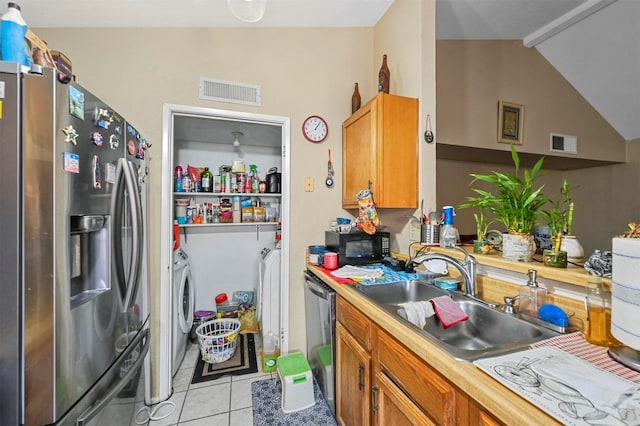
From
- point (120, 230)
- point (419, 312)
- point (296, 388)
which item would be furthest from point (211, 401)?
point (419, 312)

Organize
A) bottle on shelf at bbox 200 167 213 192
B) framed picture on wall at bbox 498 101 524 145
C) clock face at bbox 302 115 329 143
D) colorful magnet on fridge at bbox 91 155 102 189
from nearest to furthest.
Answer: colorful magnet on fridge at bbox 91 155 102 189, clock face at bbox 302 115 329 143, bottle on shelf at bbox 200 167 213 192, framed picture on wall at bbox 498 101 524 145

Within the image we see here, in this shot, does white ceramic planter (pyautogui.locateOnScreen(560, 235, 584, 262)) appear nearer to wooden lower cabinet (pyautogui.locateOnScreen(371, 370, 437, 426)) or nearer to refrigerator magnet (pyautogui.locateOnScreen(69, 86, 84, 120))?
wooden lower cabinet (pyautogui.locateOnScreen(371, 370, 437, 426))

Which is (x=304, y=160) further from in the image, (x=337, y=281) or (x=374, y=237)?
(x=337, y=281)

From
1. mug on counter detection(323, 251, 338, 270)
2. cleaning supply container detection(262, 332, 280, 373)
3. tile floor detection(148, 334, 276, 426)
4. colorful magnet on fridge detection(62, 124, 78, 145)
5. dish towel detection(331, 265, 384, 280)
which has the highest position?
colorful magnet on fridge detection(62, 124, 78, 145)

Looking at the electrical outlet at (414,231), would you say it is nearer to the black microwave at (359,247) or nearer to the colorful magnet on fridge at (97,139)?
the black microwave at (359,247)

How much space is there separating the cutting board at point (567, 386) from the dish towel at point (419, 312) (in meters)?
0.40

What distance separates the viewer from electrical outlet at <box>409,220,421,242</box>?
69.5 inches

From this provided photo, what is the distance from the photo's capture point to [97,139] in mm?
985

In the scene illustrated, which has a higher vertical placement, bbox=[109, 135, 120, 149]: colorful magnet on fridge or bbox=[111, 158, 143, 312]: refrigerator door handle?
bbox=[109, 135, 120, 149]: colorful magnet on fridge

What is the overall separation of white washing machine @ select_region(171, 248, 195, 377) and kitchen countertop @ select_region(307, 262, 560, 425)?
1.69m

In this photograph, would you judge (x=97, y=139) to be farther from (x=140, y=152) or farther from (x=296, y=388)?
(x=296, y=388)

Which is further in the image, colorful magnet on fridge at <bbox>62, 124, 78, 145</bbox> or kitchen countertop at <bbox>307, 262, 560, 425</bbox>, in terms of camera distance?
colorful magnet on fridge at <bbox>62, 124, 78, 145</bbox>

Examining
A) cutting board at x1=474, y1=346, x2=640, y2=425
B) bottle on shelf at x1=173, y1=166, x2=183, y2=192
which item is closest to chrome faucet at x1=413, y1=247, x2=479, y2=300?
cutting board at x1=474, y1=346, x2=640, y2=425

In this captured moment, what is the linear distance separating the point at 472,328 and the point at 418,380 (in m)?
0.48
